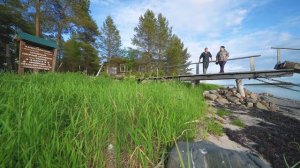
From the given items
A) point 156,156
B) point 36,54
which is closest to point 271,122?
point 156,156

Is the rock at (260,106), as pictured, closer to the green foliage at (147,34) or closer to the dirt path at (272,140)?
the dirt path at (272,140)

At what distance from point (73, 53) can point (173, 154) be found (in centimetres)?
3496

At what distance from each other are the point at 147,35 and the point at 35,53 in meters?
32.0

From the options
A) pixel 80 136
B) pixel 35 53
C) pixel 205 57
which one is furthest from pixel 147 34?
pixel 80 136

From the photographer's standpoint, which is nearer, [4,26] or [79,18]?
[4,26]

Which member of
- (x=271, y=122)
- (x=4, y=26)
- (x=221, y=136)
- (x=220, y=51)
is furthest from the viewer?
(x=4, y=26)

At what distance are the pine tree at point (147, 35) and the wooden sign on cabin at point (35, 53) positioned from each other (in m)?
29.6

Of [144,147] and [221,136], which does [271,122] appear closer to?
[221,136]

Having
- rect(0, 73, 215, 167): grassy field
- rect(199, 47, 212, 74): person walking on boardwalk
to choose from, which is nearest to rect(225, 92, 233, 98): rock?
rect(199, 47, 212, 74): person walking on boardwalk

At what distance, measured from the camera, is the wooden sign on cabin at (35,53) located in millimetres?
9539

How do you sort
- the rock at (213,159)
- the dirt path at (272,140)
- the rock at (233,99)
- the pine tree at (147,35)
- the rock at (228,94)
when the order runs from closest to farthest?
the rock at (213,159), the dirt path at (272,140), the rock at (233,99), the rock at (228,94), the pine tree at (147,35)

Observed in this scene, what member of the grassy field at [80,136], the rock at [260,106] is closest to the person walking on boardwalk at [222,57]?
the rock at [260,106]

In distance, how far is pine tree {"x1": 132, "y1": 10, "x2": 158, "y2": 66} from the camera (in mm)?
40750

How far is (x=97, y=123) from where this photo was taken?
271cm
